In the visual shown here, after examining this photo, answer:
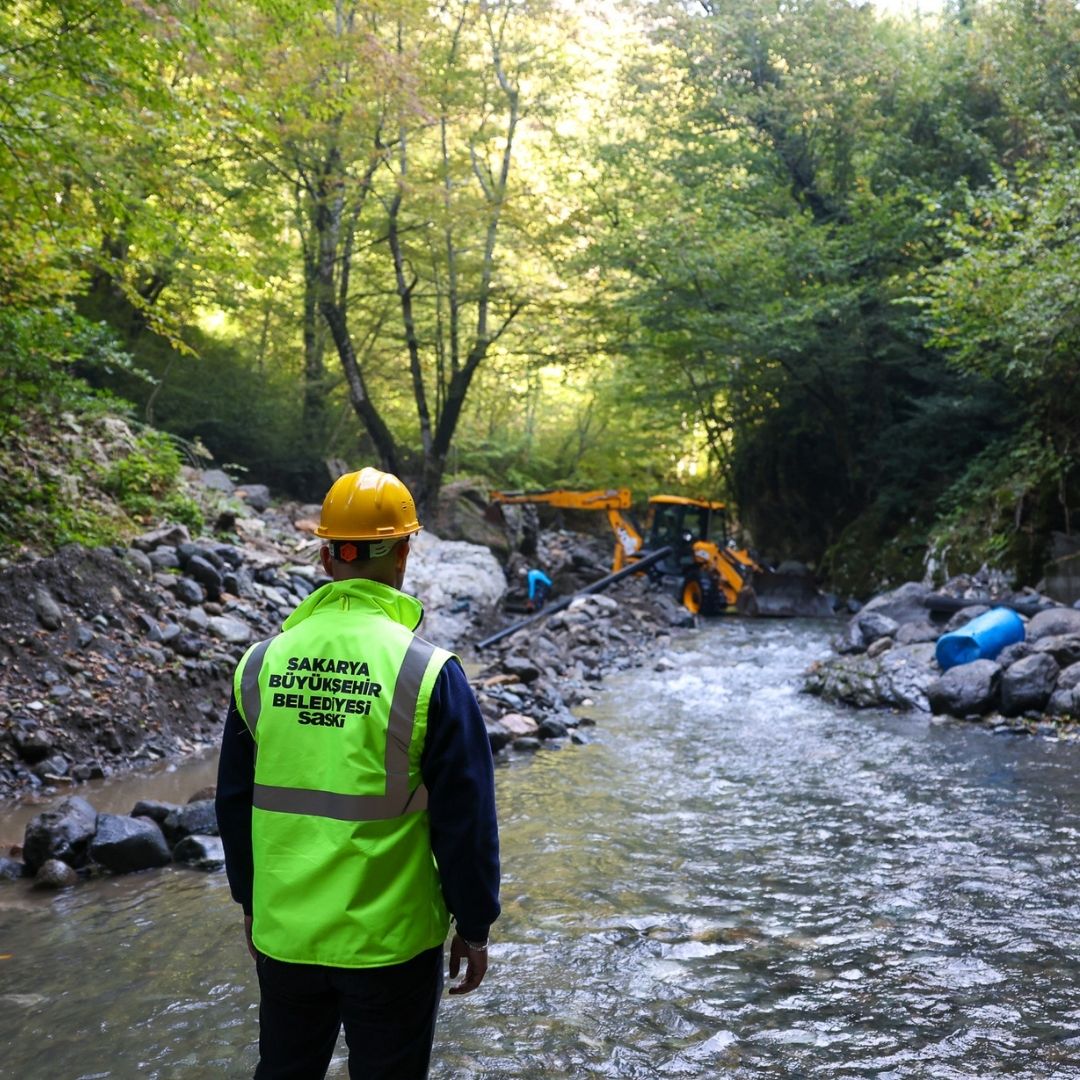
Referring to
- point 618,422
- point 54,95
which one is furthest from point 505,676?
point 618,422

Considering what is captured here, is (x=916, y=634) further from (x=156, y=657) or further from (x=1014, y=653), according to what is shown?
(x=156, y=657)

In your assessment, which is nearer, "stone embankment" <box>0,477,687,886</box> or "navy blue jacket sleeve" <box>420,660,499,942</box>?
"navy blue jacket sleeve" <box>420,660,499,942</box>

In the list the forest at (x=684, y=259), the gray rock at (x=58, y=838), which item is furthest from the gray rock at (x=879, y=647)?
the gray rock at (x=58, y=838)

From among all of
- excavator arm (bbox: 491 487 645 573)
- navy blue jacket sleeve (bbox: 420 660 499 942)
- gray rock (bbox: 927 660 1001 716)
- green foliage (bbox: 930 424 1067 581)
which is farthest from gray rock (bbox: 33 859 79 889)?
excavator arm (bbox: 491 487 645 573)

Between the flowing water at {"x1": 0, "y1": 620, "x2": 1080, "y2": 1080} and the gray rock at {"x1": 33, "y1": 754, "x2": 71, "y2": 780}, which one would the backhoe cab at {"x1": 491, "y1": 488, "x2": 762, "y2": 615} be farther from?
the gray rock at {"x1": 33, "y1": 754, "x2": 71, "y2": 780}

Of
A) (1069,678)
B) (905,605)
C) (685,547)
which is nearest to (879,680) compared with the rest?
(1069,678)

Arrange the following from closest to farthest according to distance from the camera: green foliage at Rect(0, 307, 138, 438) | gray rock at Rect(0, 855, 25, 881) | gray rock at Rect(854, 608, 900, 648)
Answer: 1. gray rock at Rect(0, 855, 25, 881)
2. green foliage at Rect(0, 307, 138, 438)
3. gray rock at Rect(854, 608, 900, 648)

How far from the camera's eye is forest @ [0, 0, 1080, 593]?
13.9 meters

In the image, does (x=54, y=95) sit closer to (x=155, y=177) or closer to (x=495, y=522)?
(x=155, y=177)

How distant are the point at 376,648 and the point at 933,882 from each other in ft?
12.7

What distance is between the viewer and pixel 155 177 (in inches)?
297

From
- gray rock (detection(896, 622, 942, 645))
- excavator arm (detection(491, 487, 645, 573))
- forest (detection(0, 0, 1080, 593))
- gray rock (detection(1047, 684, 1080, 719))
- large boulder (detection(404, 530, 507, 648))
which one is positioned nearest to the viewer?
gray rock (detection(1047, 684, 1080, 719))

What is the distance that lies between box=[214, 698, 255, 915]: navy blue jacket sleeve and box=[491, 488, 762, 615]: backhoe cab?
17164 mm

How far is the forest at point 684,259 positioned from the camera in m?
13.9
